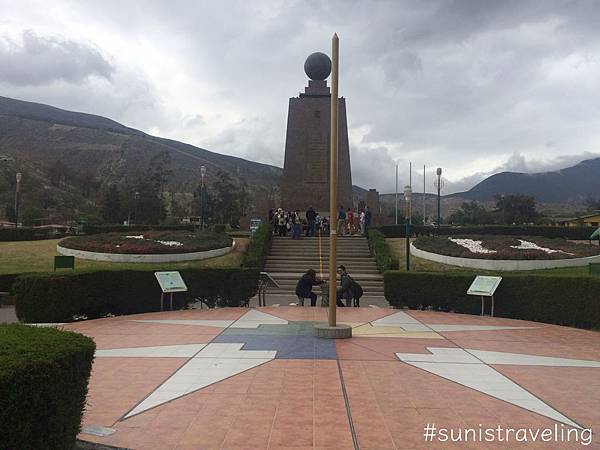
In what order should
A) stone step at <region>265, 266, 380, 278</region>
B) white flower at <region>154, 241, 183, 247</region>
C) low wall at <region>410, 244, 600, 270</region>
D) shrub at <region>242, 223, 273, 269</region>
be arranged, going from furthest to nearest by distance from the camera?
white flower at <region>154, 241, 183, 247</region> → stone step at <region>265, 266, 380, 278</region> → shrub at <region>242, 223, 273, 269</region> → low wall at <region>410, 244, 600, 270</region>

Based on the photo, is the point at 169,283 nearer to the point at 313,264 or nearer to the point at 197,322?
the point at 197,322

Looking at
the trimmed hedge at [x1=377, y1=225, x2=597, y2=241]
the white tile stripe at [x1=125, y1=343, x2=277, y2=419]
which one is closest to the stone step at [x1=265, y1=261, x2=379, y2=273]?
the trimmed hedge at [x1=377, y1=225, x2=597, y2=241]

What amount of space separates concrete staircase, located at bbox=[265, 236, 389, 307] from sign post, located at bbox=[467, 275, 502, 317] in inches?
128

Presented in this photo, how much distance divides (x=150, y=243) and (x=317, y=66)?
17.8m

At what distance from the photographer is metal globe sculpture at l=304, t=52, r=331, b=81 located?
110 feet

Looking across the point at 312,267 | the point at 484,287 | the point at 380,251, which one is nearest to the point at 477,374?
the point at 484,287

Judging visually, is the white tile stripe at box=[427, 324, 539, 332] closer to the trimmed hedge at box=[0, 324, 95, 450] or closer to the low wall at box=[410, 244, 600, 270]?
the trimmed hedge at box=[0, 324, 95, 450]

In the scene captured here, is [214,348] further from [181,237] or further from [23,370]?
[181,237]

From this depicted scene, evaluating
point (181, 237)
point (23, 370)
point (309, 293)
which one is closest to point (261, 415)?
point (23, 370)

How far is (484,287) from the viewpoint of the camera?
1206 centimetres

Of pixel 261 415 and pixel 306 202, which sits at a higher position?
pixel 306 202

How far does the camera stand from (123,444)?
173 inches

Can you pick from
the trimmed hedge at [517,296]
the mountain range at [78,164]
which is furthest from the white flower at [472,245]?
the mountain range at [78,164]

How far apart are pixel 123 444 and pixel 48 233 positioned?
93.1 feet
